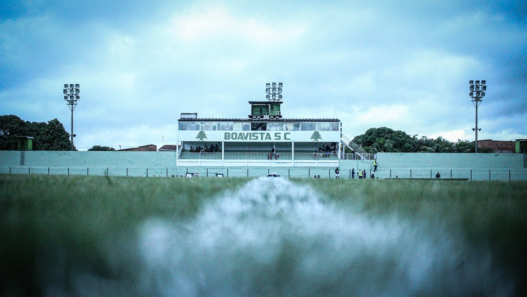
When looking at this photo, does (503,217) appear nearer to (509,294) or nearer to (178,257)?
(509,294)

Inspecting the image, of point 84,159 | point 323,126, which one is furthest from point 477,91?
point 84,159

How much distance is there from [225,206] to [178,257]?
947 mm

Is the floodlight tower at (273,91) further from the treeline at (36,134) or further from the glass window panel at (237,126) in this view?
the treeline at (36,134)

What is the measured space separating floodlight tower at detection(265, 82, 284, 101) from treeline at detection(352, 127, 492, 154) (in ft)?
47.4

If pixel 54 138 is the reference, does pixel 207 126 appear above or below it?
above

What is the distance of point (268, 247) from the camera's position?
6.36ft

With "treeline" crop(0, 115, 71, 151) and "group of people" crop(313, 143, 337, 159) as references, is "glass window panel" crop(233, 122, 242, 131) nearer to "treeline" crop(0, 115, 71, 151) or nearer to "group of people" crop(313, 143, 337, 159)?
"group of people" crop(313, 143, 337, 159)

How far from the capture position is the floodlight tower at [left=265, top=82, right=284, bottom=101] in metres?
46.7

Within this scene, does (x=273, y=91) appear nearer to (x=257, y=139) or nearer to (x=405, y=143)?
(x=257, y=139)

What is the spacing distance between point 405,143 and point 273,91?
24.7 metres

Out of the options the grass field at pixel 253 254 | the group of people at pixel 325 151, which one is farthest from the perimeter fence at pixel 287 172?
the grass field at pixel 253 254

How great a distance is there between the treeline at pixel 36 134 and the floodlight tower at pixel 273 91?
28.5 meters

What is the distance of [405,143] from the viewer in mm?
57625

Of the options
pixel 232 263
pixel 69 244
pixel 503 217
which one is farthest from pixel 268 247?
pixel 503 217
